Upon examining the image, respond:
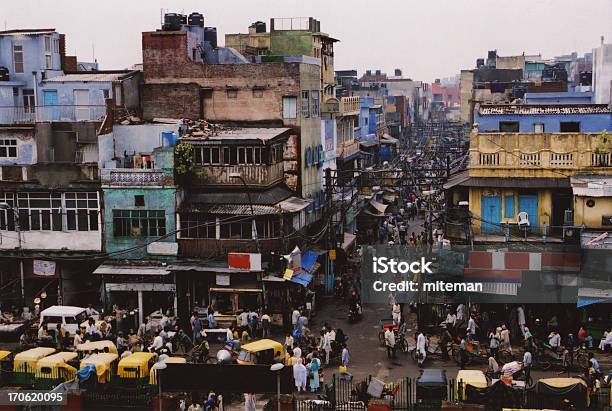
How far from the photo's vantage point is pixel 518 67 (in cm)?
12306

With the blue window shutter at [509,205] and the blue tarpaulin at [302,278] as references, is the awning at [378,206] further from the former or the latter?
the blue window shutter at [509,205]

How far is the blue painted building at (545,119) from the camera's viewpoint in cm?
4212

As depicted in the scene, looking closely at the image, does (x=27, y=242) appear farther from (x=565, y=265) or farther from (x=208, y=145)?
(x=565, y=265)

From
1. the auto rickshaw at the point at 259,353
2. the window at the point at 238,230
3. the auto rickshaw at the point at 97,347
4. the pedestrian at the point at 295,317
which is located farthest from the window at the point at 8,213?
the auto rickshaw at the point at 259,353

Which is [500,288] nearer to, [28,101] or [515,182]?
[515,182]

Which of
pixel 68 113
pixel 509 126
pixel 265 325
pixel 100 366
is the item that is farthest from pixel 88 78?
pixel 100 366

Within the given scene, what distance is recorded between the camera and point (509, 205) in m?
39.6

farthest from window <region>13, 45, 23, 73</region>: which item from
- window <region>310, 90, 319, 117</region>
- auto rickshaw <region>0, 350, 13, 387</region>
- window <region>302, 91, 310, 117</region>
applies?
auto rickshaw <region>0, 350, 13, 387</region>

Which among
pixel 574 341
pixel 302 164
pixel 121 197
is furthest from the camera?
pixel 302 164

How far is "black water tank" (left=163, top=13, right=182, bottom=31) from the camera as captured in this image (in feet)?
163

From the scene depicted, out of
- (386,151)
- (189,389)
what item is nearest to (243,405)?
(189,389)

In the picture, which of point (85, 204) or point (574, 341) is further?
point (85, 204)

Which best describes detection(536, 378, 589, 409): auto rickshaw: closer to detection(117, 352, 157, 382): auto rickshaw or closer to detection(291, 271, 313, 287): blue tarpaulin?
detection(117, 352, 157, 382): auto rickshaw

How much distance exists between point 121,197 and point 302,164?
1044 centimetres
